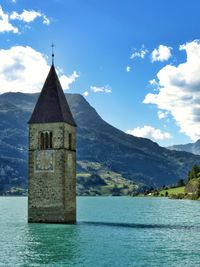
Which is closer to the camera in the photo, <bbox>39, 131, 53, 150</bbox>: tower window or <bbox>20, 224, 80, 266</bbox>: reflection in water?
<bbox>20, 224, 80, 266</bbox>: reflection in water

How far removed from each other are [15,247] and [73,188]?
24612 millimetres

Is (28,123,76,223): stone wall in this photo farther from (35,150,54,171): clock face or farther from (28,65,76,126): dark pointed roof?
(28,65,76,126): dark pointed roof

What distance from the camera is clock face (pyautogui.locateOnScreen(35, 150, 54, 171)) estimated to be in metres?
72.2

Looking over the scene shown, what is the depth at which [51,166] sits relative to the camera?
72000 mm

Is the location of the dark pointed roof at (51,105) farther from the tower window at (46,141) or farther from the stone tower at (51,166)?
the tower window at (46,141)

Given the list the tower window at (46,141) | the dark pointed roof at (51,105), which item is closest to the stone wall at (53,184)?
the tower window at (46,141)

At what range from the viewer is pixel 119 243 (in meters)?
53.8

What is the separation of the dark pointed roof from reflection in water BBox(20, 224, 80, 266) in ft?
51.4

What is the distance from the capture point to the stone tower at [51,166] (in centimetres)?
7119

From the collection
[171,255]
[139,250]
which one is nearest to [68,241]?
[139,250]

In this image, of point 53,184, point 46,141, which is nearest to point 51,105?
point 46,141

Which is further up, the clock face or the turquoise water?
the clock face

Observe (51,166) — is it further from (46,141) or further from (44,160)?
(46,141)

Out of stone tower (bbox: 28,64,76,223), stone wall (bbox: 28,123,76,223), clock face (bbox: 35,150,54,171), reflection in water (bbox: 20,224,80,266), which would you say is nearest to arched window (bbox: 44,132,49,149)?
stone tower (bbox: 28,64,76,223)
